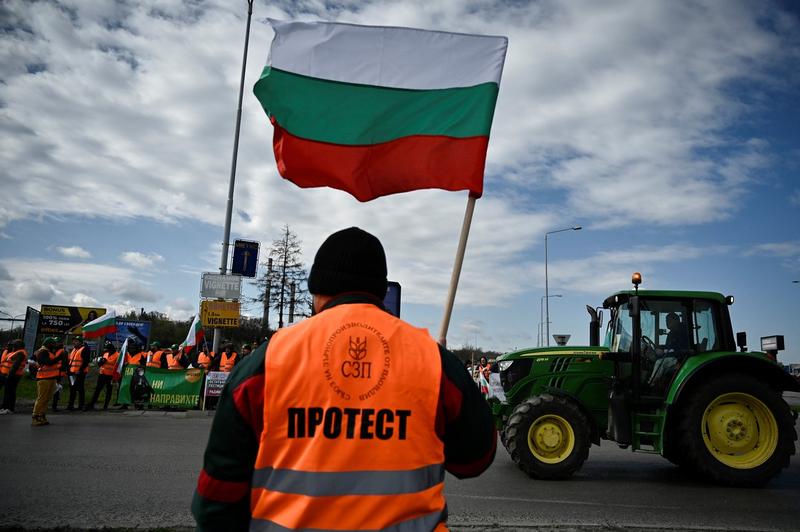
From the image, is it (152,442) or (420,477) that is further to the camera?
(152,442)

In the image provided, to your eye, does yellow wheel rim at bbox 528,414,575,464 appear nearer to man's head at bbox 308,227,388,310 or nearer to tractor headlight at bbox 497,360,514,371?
tractor headlight at bbox 497,360,514,371

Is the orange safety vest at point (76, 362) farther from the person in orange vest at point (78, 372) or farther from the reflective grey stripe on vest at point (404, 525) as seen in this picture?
the reflective grey stripe on vest at point (404, 525)

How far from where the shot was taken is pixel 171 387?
1684cm

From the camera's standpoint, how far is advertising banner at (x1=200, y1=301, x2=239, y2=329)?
18.1 m

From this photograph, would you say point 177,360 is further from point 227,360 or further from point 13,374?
point 13,374

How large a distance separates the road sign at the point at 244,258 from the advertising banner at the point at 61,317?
118 feet

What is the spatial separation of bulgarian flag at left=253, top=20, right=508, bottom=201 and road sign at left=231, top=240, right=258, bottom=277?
15619mm

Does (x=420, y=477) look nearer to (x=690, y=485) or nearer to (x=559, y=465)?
(x=559, y=465)

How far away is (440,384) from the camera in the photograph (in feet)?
6.65

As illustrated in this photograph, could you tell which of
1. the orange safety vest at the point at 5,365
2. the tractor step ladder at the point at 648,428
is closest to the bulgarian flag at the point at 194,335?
the orange safety vest at the point at 5,365

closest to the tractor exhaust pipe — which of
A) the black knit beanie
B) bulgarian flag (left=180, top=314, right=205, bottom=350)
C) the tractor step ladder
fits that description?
the tractor step ladder

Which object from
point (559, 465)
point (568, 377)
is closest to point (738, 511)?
point (559, 465)

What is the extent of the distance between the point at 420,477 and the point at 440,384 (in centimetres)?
31

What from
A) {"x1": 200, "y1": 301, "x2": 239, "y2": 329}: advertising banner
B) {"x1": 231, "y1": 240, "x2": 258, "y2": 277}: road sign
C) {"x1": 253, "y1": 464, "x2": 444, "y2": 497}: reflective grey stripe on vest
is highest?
{"x1": 231, "y1": 240, "x2": 258, "y2": 277}: road sign
